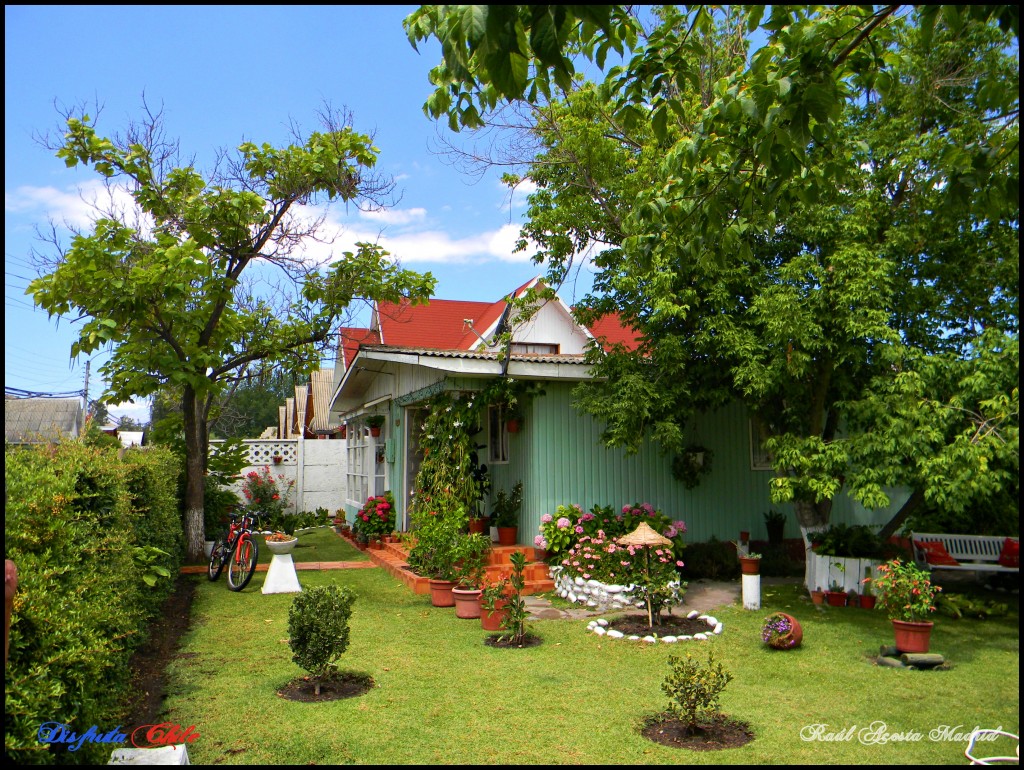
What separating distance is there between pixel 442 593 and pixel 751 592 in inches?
145

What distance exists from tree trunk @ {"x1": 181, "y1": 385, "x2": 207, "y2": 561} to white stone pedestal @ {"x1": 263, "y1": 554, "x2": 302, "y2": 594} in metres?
2.61

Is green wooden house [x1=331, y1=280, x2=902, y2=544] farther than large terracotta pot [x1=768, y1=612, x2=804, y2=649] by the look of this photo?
Yes

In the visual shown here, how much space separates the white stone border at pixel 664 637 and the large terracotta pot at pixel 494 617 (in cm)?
94

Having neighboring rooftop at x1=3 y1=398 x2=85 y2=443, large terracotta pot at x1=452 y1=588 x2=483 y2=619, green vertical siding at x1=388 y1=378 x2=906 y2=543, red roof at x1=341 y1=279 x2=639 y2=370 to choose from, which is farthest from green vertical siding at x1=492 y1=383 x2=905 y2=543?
neighboring rooftop at x1=3 y1=398 x2=85 y2=443

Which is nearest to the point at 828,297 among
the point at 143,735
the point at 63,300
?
the point at 143,735

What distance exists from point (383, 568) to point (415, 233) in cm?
566

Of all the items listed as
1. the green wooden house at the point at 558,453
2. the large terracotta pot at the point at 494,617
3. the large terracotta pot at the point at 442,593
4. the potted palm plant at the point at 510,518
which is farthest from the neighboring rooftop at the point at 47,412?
the large terracotta pot at the point at 494,617

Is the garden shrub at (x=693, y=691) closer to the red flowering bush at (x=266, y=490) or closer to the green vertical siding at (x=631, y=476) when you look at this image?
the green vertical siding at (x=631, y=476)

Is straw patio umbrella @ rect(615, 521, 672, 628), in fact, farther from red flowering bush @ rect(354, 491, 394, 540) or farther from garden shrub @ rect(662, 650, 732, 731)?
red flowering bush @ rect(354, 491, 394, 540)

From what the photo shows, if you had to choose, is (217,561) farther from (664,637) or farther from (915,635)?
(915,635)

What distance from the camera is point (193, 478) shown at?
11.7 meters

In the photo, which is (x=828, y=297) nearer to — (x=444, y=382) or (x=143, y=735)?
(x=444, y=382)

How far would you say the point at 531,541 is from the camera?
10445mm

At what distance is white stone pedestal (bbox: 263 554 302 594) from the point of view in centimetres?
974
